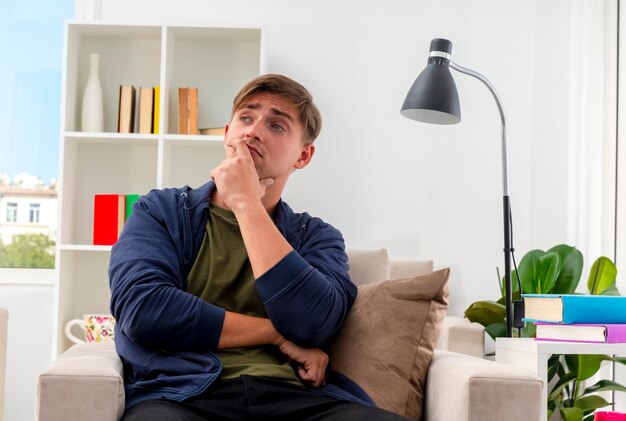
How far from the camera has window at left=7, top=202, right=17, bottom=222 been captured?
3.91m

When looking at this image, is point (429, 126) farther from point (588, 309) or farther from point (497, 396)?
point (497, 396)

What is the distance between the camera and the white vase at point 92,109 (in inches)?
142

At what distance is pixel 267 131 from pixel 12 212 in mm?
2349

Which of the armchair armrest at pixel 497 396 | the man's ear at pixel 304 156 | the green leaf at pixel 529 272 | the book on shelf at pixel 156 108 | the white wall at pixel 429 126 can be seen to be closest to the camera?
the armchair armrest at pixel 497 396

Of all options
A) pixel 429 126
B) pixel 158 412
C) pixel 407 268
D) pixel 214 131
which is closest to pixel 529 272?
pixel 407 268

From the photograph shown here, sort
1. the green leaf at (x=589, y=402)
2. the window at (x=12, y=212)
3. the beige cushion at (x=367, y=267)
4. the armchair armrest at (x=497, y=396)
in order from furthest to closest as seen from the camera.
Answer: the window at (x=12, y=212)
the green leaf at (x=589, y=402)
the beige cushion at (x=367, y=267)
the armchair armrest at (x=497, y=396)

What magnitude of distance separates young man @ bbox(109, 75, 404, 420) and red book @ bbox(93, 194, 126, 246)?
5.43ft

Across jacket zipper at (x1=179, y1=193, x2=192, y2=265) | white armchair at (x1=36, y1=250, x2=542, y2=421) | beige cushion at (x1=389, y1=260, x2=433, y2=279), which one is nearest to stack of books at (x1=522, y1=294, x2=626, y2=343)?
white armchair at (x1=36, y1=250, x2=542, y2=421)

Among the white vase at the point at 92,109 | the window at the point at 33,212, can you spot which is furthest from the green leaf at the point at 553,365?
the window at the point at 33,212

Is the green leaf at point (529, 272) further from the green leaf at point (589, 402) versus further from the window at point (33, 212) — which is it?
Answer: the window at point (33, 212)

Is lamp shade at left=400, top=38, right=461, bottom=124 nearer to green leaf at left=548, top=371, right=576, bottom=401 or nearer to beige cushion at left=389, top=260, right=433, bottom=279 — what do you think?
beige cushion at left=389, top=260, right=433, bottom=279

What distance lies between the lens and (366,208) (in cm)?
381

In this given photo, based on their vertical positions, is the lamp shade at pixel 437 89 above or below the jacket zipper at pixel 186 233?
above

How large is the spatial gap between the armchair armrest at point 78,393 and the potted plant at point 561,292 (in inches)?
75.2
